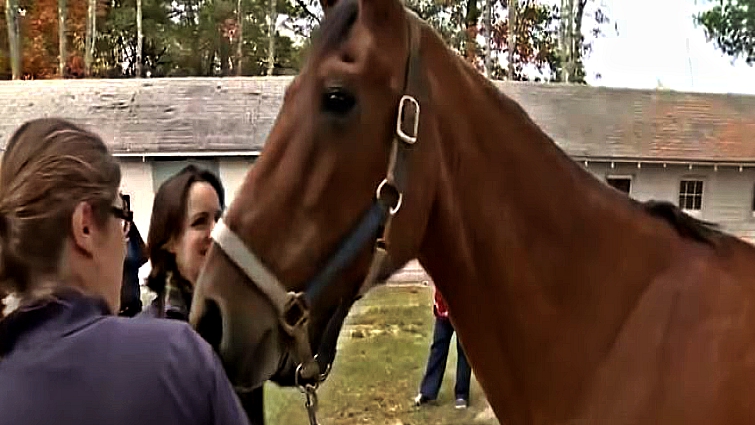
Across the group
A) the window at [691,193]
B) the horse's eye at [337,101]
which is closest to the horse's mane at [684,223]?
the horse's eye at [337,101]

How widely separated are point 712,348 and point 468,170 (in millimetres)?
768

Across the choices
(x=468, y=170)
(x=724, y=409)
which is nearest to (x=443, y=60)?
(x=468, y=170)

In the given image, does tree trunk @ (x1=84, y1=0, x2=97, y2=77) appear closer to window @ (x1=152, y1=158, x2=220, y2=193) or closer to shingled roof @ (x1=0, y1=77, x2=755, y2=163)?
shingled roof @ (x1=0, y1=77, x2=755, y2=163)

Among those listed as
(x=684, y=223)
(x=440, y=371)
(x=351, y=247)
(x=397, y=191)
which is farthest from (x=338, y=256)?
(x=440, y=371)

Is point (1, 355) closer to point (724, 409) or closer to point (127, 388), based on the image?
point (127, 388)

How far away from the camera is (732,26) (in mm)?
30797

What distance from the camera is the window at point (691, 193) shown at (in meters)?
22.8

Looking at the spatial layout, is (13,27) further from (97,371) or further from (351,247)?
(97,371)

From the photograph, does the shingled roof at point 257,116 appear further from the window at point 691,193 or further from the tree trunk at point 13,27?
the tree trunk at point 13,27

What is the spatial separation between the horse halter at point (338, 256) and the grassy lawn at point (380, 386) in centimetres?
407

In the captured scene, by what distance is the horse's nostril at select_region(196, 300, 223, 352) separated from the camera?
2.12m

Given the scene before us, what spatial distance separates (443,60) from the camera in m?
2.41

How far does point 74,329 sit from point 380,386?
7438 mm

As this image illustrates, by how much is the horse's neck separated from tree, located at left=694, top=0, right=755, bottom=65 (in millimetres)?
31046
